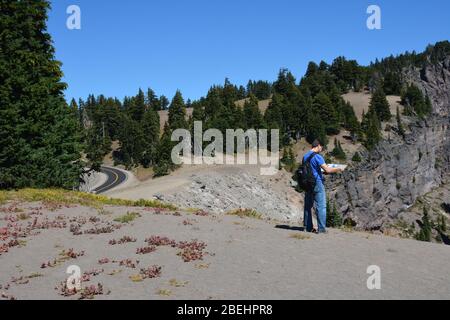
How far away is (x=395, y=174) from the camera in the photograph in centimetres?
11712

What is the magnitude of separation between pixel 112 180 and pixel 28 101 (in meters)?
54.3

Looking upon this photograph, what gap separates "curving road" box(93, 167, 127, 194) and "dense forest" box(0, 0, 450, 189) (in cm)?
487

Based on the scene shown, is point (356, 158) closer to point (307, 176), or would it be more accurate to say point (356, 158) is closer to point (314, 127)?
point (314, 127)

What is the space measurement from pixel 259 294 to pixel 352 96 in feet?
562

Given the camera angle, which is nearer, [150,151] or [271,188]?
[271,188]

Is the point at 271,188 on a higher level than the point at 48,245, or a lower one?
lower

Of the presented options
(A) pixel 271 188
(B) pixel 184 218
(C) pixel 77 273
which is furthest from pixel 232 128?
(C) pixel 77 273

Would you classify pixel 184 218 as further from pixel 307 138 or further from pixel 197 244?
pixel 307 138

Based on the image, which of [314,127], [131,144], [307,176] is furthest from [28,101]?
[314,127]

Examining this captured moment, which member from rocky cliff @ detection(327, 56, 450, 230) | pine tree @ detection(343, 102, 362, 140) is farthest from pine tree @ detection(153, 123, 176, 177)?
pine tree @ detection(343, 102, 362, 140)

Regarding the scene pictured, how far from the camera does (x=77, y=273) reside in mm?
9859

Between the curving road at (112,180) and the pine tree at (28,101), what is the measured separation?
36087 mm

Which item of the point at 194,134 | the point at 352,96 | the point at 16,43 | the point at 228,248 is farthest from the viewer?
the point at 352,96

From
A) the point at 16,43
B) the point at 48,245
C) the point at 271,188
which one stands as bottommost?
the point at 271,188
